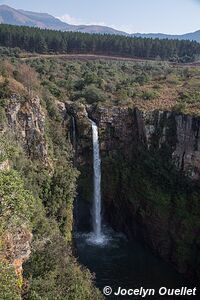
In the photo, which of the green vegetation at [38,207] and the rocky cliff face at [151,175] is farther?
the rocky cliff face at [151,175]

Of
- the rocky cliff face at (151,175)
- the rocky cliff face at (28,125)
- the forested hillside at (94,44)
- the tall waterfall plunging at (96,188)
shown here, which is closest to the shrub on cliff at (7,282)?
the rocky cliff face at (28,125)

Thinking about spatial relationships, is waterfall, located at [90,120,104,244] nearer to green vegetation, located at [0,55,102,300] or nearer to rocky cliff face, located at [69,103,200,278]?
rocky cliff face, located at [69,103,200,278]

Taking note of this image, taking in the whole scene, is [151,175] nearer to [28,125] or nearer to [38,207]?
[28,125]

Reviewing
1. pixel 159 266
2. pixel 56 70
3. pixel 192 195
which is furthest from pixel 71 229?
pixel 56 70

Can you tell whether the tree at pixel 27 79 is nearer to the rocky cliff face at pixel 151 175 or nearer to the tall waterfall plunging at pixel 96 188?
the rocky cliff face at pixel 151 175

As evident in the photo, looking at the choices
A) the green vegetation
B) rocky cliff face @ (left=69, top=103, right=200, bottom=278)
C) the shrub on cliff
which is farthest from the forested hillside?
the shrub on cliff

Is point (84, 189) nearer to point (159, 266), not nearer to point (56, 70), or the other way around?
point (159, 266)
